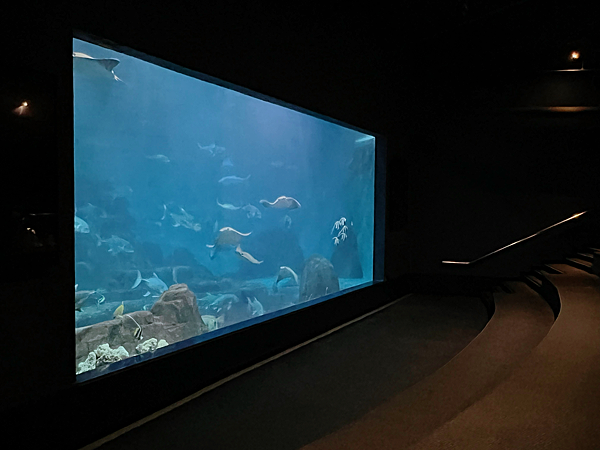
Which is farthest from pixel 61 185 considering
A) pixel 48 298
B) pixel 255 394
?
pixel 255 394

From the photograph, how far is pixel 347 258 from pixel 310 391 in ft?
43.8

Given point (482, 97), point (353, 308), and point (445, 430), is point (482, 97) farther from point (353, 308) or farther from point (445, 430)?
point (445, 430)

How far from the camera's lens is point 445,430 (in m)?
1.38

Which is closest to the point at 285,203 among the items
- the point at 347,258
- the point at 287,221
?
the point at 287,221

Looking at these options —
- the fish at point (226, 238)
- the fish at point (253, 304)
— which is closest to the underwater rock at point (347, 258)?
the fish at point (253, 304)

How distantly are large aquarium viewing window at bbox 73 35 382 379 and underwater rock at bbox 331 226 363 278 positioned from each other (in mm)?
49

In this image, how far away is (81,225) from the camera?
35.9 feet

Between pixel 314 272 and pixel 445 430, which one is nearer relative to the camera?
pixel 445 430

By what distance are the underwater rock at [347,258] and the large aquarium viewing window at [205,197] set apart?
0.05 m

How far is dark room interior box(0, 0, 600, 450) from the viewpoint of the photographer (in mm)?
1696

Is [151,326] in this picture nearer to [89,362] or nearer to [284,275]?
[89,362]

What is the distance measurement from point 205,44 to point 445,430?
2.71m

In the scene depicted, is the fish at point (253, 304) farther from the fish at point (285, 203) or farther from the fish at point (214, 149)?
the fish at point (214, 149)

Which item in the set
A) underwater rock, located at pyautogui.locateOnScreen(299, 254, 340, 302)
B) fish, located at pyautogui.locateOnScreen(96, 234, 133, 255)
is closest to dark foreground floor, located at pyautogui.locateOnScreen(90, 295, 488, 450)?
underwater rock, located at pyautogui.locateOnScreen(299, 254, 340, 302)
